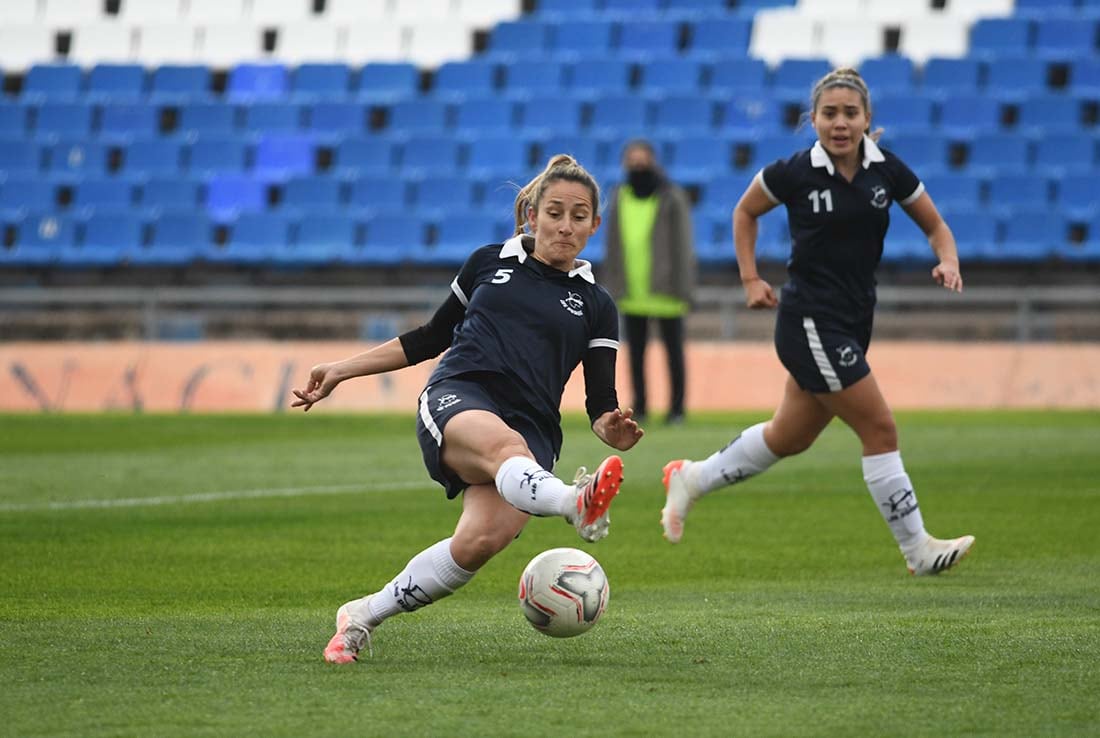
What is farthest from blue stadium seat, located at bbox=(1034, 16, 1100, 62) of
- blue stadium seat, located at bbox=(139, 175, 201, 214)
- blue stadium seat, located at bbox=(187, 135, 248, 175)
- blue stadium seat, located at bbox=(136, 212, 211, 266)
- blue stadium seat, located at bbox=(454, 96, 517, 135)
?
blue stadium seat, located at bbox=(139, 175, 201, 214)

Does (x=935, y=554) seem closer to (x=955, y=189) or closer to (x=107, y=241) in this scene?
(x=955, y=189)

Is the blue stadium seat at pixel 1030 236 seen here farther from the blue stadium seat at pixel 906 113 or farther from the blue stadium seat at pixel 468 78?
the blue stadium seat at pixel 468 78

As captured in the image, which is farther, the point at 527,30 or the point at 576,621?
the point at 527,30

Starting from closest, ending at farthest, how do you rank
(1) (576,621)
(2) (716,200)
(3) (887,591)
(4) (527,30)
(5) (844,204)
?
1. (1) (576,621)
2. (3) (887,591)
3. (5) (844,204)
4. (2) (716,200)
5. (4) (527,30)

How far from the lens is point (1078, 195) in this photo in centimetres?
2144

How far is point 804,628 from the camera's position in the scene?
5.44m

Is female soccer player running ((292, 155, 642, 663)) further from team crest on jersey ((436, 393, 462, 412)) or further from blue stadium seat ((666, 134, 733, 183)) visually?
blue stadium seat ((666, 134, 733, 183))

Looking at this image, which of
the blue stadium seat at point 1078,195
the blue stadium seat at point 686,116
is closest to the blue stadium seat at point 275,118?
the blue stadium seat at point 686,116

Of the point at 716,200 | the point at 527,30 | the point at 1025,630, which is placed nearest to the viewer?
the point at 1025,630

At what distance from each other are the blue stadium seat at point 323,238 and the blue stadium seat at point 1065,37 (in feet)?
31.3

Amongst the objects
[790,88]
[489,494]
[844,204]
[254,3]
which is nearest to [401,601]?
[489,494]

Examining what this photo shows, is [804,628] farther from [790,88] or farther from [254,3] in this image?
[254,3]

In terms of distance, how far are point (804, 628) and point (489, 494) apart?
1.13m

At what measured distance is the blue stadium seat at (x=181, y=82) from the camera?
1047 inches
